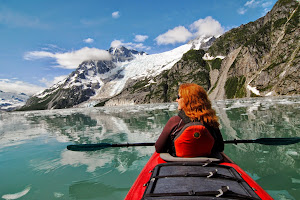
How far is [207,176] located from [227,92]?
509ft

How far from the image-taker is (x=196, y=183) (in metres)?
3.13

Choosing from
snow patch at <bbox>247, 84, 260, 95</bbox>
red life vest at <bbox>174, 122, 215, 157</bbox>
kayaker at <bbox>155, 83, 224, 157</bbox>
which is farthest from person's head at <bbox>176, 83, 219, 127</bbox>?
snow patch at <bbox>247, 84, 260, 95</bbox>

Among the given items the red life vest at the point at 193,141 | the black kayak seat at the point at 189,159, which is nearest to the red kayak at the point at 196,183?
the black kayak seat at the point at 189,159

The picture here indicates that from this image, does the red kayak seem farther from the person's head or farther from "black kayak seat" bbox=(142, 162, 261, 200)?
the person's head

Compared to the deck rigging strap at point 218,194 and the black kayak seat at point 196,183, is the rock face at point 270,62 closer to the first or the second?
the black kayak seat at point 196,183

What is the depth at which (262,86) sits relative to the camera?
11631 cm

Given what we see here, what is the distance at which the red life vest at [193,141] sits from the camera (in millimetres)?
3674

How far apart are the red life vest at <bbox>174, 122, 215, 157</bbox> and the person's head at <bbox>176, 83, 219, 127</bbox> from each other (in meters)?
0.25

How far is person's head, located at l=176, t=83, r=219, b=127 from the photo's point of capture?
392cm

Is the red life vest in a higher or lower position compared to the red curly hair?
lower

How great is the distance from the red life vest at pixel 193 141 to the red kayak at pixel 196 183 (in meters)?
0.14

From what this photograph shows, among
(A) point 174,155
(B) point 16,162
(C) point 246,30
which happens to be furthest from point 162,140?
(C) point 246,30

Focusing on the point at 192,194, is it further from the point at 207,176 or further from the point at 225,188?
the point at 207,176

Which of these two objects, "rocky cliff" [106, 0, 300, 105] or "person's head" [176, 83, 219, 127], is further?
"rocky cliff" [106, 0, 300, 105]
